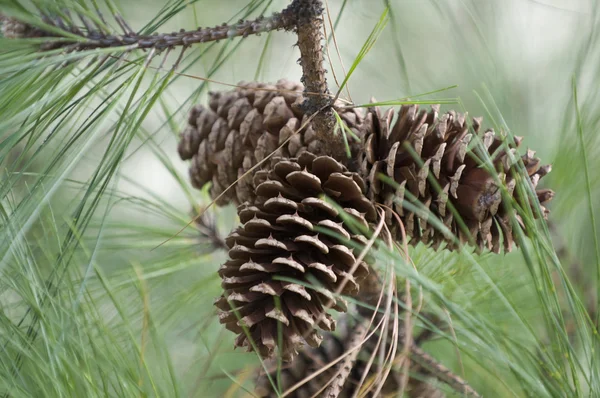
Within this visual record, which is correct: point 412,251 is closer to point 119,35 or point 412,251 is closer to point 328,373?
point 328,373

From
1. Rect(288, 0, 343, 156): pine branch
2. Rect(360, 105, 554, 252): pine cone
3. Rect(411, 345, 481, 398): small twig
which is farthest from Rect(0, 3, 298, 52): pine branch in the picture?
Rect(411, 345, 481, 398): small twig

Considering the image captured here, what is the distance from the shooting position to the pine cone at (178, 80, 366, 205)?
529 mm

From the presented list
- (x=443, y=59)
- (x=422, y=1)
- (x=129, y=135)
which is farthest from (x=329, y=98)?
(x=422, y=1)

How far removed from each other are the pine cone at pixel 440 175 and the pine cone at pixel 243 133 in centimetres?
3

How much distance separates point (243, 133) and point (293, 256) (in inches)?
6.1

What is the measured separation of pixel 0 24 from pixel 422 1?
0.97 m

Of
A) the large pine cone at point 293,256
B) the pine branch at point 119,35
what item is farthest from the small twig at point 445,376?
the pine branch at point 119,35

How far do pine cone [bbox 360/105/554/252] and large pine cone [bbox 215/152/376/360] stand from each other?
2 centimetres

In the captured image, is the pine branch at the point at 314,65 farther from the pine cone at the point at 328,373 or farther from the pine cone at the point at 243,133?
the pine cone at the point at 328,373

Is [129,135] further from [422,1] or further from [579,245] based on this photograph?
[422,1]

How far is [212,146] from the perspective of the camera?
0.60 metres

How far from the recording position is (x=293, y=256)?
46cm

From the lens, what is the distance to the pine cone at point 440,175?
1.57 ft

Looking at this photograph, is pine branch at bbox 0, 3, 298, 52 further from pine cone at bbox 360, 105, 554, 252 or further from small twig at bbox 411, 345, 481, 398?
small twig at bbox 411, 345, 481, 398
